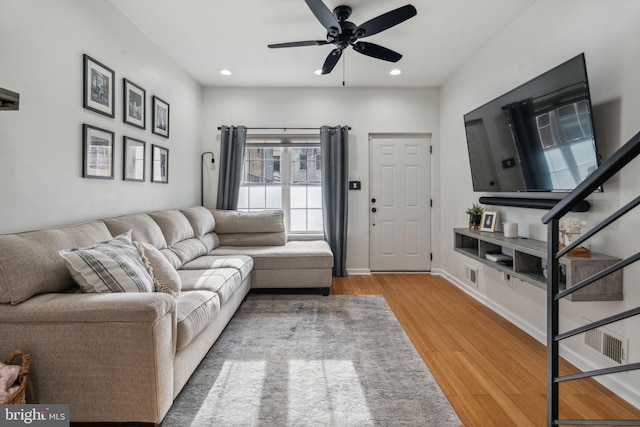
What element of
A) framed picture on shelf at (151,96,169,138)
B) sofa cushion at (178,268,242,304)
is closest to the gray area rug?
sofa cushion at (178,268,242,304)

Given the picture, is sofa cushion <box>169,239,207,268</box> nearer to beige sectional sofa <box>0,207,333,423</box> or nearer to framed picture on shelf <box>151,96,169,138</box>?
beige sectional sofa <box>0,207,333,423</box>

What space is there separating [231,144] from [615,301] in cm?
419

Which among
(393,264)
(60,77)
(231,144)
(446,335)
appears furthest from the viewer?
(393,264)

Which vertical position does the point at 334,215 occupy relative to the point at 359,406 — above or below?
above

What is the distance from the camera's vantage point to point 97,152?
2.51m

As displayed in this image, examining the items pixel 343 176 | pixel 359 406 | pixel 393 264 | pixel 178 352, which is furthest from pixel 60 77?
pixel 393 264

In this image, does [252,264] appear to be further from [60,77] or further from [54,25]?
[54,25]

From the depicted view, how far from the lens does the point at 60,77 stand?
2154 mm

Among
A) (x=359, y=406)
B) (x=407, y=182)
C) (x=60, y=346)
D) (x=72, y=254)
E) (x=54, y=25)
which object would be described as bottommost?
(x=359, y=406)

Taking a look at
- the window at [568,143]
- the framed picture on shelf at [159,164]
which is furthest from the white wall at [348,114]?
the window at [568,143]

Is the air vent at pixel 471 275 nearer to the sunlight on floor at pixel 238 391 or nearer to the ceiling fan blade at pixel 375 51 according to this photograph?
the ceiling fan blade at pixel 375 51

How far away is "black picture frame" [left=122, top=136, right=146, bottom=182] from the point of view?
113 inches

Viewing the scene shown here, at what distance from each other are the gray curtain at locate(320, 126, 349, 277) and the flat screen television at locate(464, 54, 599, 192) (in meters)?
1.81

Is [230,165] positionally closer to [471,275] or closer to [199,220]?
[199,220]
